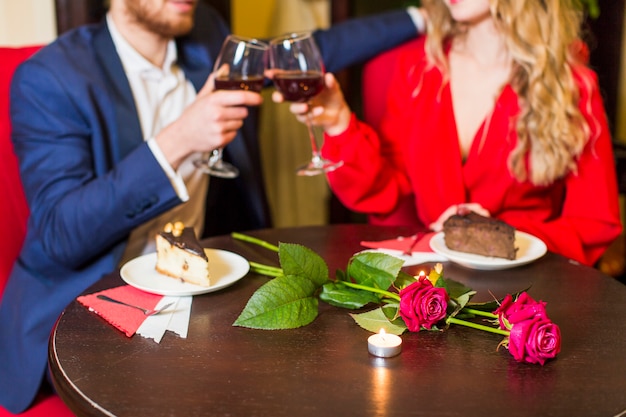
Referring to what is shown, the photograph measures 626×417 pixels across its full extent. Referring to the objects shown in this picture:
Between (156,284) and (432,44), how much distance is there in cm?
114

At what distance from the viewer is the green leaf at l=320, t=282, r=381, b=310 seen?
1.31 m

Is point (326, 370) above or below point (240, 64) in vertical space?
below

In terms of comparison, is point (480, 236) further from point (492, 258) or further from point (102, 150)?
point (102, 150)

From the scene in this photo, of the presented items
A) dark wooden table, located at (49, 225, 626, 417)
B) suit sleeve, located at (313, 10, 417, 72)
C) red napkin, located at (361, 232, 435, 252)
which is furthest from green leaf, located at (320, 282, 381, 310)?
suit sleeve, located at (313, 10, 417, 72)

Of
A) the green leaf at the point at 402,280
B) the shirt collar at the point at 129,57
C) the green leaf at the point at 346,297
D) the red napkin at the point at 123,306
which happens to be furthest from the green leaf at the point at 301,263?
the shirt collar at the point at 129,57

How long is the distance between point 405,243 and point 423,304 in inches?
21.1

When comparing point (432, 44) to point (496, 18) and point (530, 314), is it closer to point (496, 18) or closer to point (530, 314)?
point (496, 18)

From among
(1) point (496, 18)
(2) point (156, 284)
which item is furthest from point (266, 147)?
(2) point (156, 284)

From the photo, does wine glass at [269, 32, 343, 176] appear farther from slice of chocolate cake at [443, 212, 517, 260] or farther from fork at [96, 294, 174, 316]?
fork at [96, 294, 174, 316]

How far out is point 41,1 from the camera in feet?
8.12

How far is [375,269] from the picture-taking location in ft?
4.36

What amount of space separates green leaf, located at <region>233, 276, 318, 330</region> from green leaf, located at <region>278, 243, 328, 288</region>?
0.08 ft

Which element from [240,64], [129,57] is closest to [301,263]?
[240,64]

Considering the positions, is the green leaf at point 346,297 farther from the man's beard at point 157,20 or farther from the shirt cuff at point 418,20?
the shirt cuff at point 418,20
